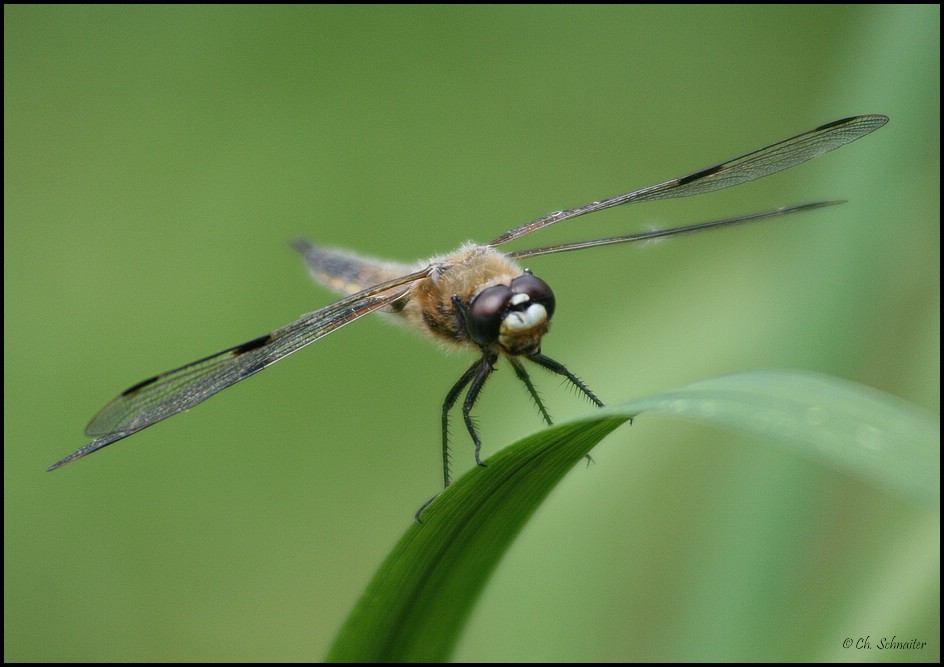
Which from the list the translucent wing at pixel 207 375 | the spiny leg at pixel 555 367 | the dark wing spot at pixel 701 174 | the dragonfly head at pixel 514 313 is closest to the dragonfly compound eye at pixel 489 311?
the dragonfly head at pixel 514 313

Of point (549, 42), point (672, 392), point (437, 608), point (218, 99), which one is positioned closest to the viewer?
point (672, 392)

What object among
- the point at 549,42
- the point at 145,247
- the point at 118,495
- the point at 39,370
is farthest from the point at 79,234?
the point at 549,42

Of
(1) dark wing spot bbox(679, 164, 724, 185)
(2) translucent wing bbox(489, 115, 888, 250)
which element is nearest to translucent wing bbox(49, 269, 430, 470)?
(2) translucent wing bbox(489, 115, 888, 250)

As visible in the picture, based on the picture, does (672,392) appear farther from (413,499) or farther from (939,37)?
(413,499)

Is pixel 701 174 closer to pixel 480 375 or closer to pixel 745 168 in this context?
pixel 745 168

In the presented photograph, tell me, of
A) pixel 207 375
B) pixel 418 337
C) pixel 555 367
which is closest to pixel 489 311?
pixel 555 367

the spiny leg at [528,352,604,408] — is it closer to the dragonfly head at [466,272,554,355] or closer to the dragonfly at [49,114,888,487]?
the dragonfly at [49,114,888,487]

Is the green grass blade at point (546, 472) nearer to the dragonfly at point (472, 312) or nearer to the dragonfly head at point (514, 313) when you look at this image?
the dragonfly at point (472, 312)
